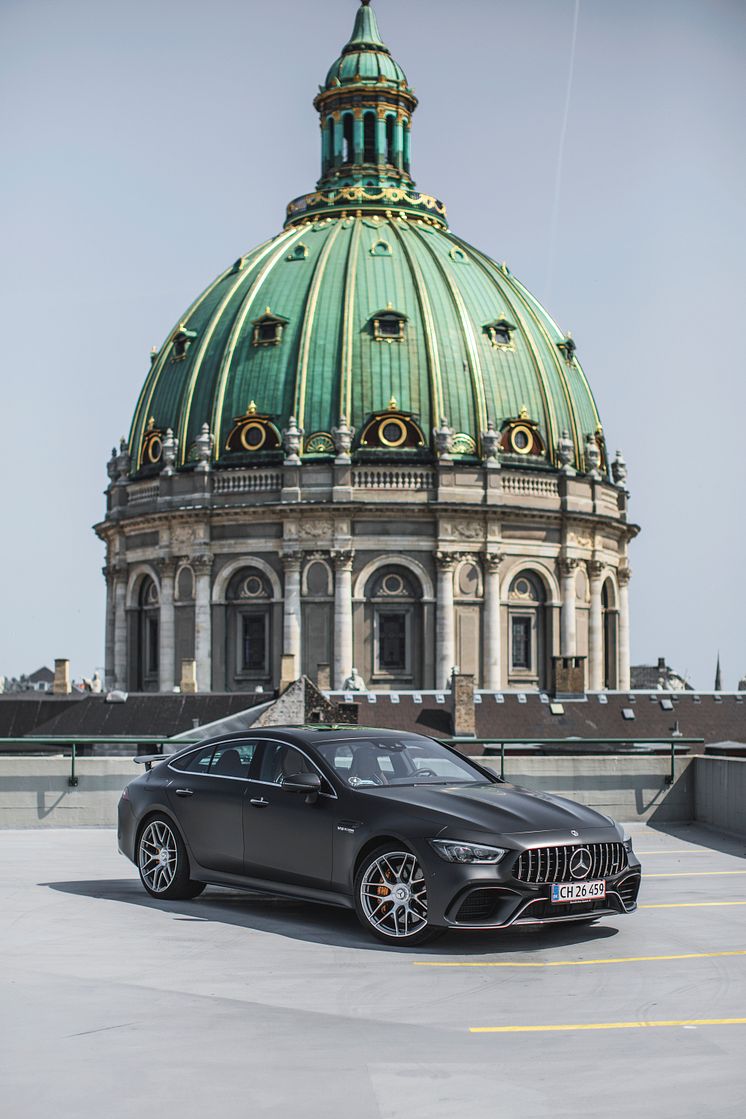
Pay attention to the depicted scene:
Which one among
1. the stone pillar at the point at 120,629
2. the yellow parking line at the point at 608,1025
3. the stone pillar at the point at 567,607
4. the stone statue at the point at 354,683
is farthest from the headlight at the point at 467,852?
the stone pillar at the point at 120,629

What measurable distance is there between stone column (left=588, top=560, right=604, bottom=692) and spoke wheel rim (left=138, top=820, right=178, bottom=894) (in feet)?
205

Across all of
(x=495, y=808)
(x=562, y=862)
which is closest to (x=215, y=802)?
(x=495, y=808)

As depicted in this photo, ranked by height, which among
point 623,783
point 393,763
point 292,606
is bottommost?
point 623,783

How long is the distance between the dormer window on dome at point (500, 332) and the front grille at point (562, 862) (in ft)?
205

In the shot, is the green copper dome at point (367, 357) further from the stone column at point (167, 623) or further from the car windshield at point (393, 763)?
the car windshield at point (393, 763)

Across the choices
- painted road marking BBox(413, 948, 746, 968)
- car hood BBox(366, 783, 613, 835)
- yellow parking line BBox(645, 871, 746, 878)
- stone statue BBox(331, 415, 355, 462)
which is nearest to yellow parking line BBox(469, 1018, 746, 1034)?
painted road marking BBox(413, 948, 746, 968)

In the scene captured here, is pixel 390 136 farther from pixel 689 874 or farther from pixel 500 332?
pixel 689 874

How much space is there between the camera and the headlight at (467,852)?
1082 centimetres

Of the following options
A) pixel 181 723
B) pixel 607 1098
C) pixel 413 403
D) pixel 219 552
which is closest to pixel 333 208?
pixel 413 403

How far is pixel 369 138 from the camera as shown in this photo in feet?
273

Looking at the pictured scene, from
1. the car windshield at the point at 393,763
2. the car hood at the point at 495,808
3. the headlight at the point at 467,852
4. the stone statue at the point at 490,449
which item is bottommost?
the headlight at the point at 467,852

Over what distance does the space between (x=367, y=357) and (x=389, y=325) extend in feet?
5.64

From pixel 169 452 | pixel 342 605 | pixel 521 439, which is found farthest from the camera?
pixel 521 439

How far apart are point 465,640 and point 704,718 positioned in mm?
12666
